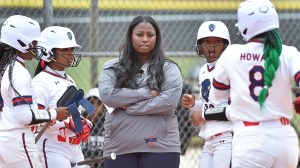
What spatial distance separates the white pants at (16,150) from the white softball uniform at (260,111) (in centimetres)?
159

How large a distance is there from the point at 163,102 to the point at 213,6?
3.34m

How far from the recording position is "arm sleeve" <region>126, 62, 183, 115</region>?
6535 millimetres

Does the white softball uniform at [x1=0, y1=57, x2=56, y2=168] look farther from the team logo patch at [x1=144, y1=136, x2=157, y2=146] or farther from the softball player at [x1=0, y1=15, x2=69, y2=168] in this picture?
the team logo patch at [x1=144, y1=136, x2=157, y2=146]

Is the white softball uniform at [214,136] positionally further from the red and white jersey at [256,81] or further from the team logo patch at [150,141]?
Result: the red and white jersey at [256,81]

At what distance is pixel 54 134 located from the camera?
258 inches

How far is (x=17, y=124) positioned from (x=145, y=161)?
118 cm

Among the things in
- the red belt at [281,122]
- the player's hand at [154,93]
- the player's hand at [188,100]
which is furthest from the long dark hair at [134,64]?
the red belt at [281,122]

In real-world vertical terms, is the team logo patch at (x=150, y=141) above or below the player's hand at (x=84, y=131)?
below

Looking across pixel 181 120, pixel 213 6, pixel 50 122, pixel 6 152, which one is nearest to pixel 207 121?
pixel 50 122

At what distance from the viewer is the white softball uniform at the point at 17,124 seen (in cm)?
583

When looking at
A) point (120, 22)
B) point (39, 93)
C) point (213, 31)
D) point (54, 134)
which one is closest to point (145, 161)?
point (54, 134)

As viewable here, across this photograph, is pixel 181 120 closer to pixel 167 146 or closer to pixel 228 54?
pixel 167 146

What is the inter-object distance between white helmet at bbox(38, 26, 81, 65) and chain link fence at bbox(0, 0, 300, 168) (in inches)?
48.0

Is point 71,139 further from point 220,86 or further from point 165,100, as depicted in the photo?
point 220,86
